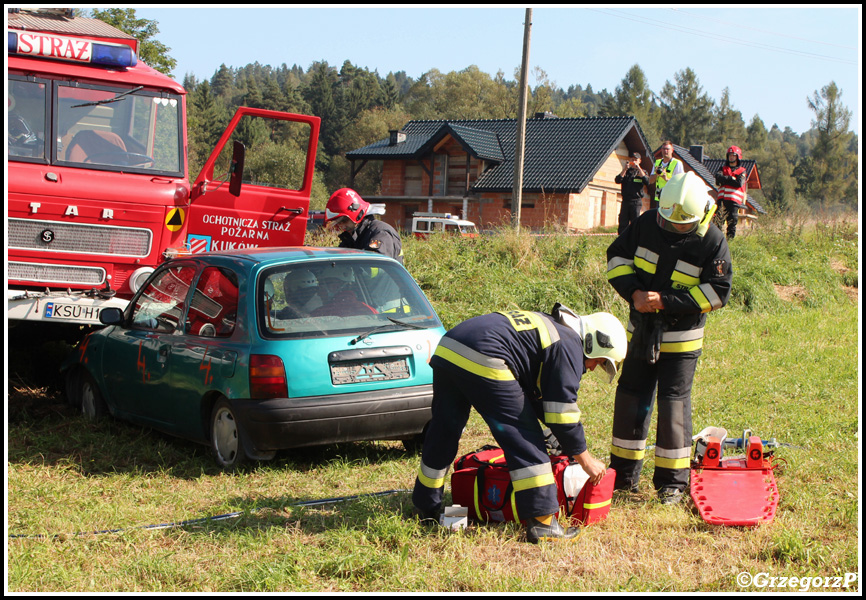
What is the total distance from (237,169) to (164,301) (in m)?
2.11

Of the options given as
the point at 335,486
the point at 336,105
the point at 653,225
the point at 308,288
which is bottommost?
the point at 335,486

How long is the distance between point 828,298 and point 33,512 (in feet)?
44.0

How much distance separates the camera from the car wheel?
7.11 meters

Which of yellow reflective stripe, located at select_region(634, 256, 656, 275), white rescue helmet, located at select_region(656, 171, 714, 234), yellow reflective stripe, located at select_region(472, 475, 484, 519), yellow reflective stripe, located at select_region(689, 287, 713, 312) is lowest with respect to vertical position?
yellow reflective stripe, located at select_region(472, 475, 484, 519)

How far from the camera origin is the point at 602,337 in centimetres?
425

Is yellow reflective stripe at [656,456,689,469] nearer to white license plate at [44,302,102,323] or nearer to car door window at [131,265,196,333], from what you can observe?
car door window at [131,265,196,333]

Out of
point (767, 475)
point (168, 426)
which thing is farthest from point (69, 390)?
point (767, 475)

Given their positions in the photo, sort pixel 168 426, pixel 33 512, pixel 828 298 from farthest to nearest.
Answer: pixel 828 298 → pixel 168 426 → pixel 33 512

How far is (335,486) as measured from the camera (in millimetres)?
5469

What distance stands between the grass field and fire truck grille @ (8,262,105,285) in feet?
4.03

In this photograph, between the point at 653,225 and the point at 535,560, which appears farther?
the point at 653,225

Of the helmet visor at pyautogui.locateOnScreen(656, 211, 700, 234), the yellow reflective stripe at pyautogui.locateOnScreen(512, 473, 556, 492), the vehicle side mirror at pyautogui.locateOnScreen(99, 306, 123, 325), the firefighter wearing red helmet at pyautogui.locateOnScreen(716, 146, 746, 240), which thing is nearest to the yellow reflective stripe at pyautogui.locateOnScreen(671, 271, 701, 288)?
the helmet visor at pyautogui.locateOnScreen(656, 211, 700, 234)

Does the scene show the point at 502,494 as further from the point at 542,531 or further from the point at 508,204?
the point at 508,204

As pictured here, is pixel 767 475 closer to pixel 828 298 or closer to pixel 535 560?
pixel 535 560
